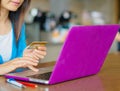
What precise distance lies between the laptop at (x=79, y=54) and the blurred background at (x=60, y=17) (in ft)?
6.45

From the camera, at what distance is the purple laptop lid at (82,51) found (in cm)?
84

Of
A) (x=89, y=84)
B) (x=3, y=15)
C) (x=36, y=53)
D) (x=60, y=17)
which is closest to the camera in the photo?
(x=89, y=84)

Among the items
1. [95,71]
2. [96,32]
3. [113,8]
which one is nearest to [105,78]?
[95,71]

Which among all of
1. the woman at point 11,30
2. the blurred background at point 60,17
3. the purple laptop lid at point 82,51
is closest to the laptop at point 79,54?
the purple laptop lid at point 82,51

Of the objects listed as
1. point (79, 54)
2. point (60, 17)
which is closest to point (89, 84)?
point (79, 54)

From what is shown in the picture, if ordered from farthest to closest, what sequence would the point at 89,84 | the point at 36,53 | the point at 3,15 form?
the point at 3,15
the point at 36,53
the point at 89,84

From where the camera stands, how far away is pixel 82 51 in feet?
3.03

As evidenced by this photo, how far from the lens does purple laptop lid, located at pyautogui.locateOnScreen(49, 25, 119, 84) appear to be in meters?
0.84

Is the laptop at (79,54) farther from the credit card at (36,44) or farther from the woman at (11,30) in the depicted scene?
the woman at (11,30)

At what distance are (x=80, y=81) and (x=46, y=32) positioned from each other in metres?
2.49

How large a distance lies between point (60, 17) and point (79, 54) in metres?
2.67

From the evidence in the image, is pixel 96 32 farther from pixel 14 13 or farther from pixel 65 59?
pixel 14 13

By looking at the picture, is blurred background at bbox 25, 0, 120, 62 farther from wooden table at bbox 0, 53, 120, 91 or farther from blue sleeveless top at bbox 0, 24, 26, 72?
wooden table at bbox 0, 53, 120, 91

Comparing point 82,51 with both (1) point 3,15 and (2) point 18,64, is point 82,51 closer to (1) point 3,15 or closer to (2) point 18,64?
(2) point 18,64
